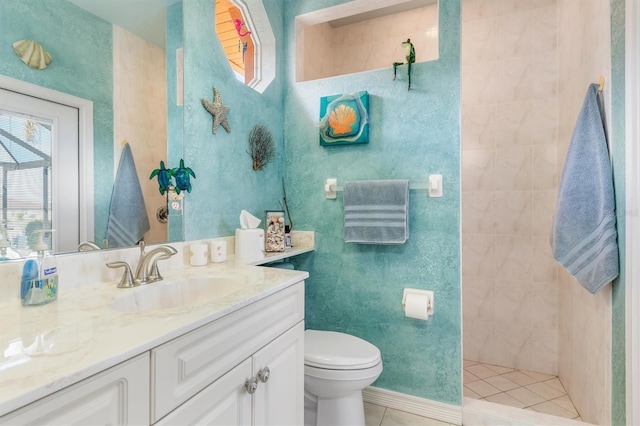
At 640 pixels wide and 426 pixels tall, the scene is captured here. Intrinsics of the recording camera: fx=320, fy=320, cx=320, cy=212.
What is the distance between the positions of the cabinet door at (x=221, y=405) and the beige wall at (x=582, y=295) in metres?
1.58

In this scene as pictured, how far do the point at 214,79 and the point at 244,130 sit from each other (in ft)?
1.02

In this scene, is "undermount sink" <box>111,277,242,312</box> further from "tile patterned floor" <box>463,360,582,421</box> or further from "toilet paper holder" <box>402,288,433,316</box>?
"tile patterned floor" <box>463,360,582,421</box>

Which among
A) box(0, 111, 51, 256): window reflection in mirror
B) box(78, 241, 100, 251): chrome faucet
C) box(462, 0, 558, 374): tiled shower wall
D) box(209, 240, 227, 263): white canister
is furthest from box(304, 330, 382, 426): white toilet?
box(462, 0, 558, 374): tiled shower wall

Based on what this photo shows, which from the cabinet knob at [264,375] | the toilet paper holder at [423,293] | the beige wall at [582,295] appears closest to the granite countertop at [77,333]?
the cabinet knob at [264,375]

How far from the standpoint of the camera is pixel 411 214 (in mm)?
1802

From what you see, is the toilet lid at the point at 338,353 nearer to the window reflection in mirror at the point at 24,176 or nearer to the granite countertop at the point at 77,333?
the granite countertop at the point at 77,333

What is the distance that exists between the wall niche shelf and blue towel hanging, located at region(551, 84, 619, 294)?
4.01 feet

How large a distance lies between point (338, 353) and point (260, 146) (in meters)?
1.22

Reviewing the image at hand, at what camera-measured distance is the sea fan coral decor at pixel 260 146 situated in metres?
1.87

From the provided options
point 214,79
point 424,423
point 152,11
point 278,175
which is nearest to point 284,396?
point 424,423

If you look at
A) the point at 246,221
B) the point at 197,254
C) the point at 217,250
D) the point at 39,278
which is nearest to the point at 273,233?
the point at 246,221

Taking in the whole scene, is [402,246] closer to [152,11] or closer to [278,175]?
[278,175]

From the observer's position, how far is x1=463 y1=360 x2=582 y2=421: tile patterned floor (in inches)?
74.2

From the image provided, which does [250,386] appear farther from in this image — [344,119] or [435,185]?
[344,119]
